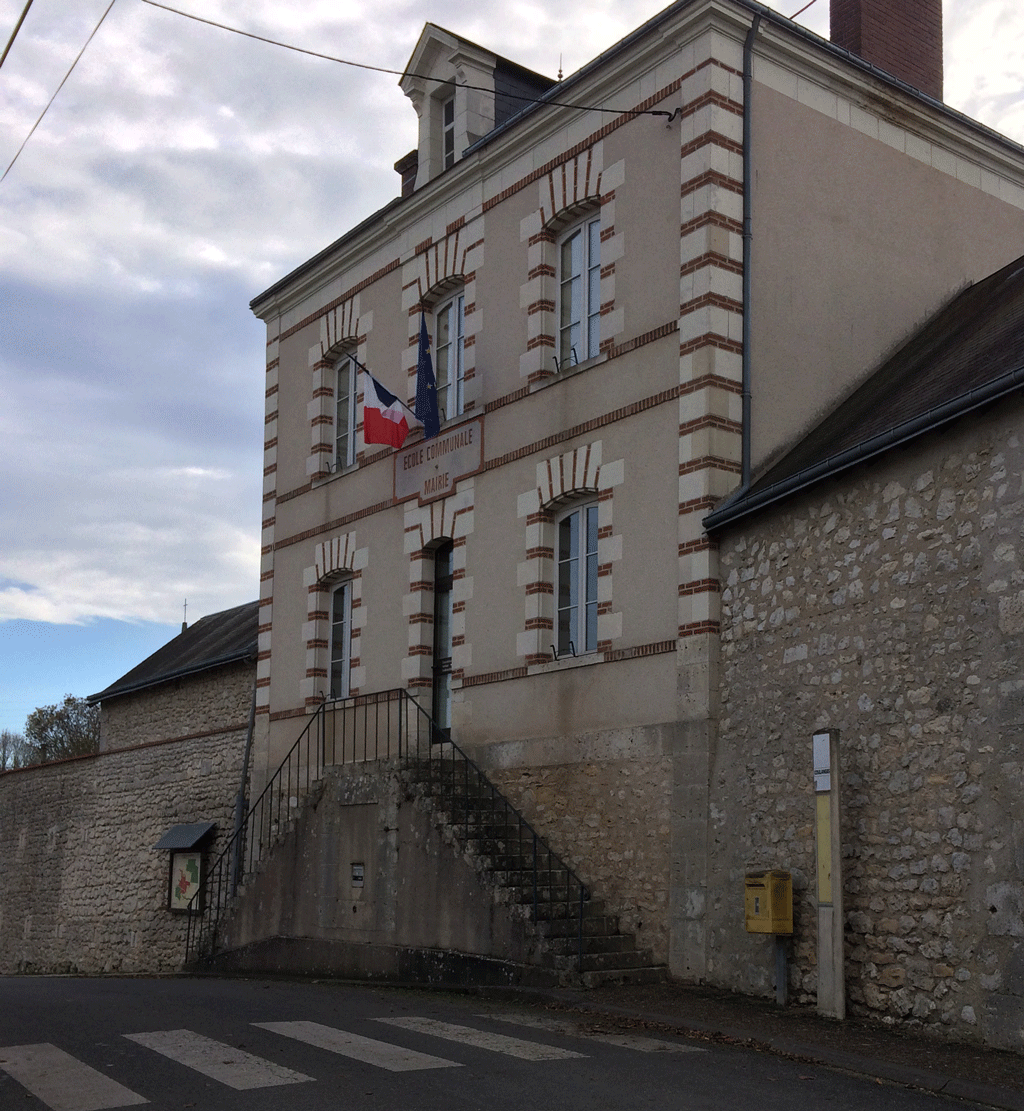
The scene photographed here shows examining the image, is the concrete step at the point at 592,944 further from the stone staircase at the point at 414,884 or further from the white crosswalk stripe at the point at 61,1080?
the white crosswalk stripe at the point at 61,1080

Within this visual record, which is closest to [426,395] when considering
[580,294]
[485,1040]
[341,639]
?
[580,294]

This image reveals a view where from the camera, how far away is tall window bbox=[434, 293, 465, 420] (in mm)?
15641

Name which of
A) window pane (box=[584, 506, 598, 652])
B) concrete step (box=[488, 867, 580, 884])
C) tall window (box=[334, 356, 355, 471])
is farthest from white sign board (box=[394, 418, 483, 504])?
concrete step (box=[488, 867, 580, 884])

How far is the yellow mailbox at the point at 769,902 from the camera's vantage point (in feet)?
32.3

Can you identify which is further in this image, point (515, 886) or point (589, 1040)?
point (515, 886)

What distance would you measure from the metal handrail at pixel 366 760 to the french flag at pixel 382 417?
2778 mm

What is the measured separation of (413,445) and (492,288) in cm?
210

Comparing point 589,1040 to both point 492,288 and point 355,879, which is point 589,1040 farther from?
point 492,288

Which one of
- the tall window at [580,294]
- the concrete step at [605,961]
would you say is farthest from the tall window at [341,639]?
the concrete step at [605,961]

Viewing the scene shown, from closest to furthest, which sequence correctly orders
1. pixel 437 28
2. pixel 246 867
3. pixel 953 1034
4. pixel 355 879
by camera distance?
1. pixel 953 1034
2. pixel 355 879
3. pixel 437 28
4. pixel 246 867

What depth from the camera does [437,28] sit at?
1639 centimetres

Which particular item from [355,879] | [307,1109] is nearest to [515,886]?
[355,879]

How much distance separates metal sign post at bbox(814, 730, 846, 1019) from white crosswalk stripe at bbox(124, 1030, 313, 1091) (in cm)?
387

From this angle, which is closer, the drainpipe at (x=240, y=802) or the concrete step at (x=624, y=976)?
the concrete step at (x=624, y=976)
